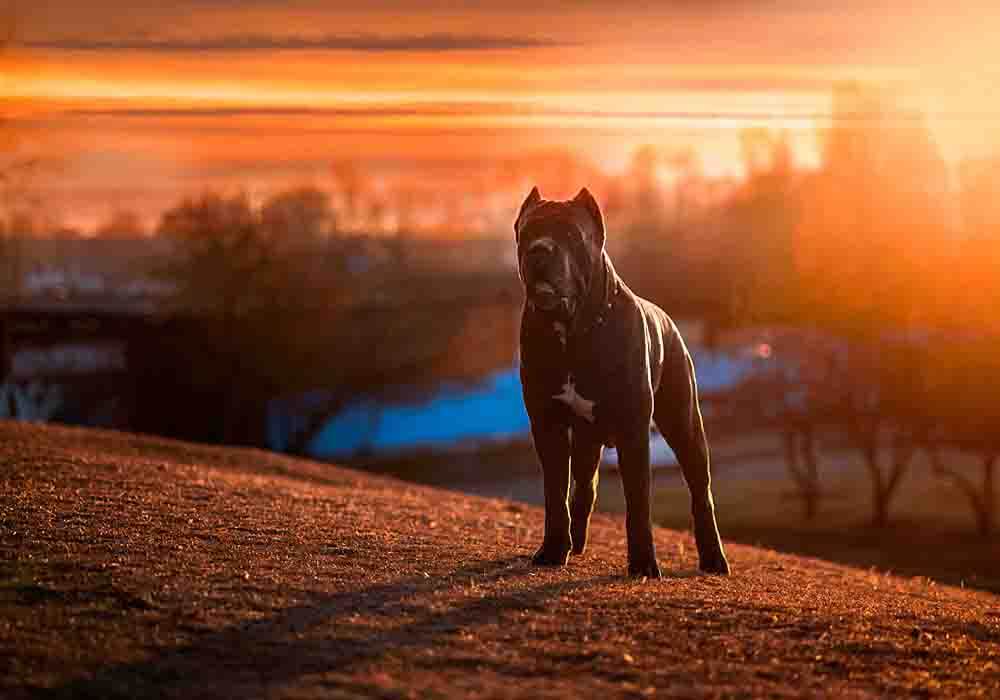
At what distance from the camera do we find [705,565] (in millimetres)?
14234

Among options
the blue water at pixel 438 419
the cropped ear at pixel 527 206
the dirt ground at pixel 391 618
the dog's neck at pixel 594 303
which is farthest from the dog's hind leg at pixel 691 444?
the blue water at pixel 438 419

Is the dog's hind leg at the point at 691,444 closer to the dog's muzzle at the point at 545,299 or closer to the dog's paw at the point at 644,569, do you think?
the dog's paw at the point at 644,569

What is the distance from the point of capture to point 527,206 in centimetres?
1216

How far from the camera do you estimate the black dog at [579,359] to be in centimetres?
1180

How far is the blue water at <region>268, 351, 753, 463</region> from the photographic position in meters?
59.3

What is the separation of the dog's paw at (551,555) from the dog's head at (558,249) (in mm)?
1828

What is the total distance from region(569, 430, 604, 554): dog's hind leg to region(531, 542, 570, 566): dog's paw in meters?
0.88

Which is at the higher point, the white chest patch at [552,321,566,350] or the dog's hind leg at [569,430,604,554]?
the white chest patch at [552,321,566,350]

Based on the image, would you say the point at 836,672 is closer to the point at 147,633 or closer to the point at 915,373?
the point at 147,633

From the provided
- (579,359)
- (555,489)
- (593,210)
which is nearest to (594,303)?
(579,359)

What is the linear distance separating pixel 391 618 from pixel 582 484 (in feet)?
12.7

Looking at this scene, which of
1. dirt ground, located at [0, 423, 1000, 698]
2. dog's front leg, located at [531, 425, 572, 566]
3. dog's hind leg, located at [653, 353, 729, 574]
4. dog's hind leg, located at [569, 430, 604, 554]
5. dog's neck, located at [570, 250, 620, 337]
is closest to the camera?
dirt ground, located at [0, 423, 1000, 698]

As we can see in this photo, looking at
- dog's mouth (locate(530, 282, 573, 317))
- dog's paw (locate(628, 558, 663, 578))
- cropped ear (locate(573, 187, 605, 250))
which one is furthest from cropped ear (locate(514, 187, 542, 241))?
dog's paw (locate(628, 558, 663, 578))

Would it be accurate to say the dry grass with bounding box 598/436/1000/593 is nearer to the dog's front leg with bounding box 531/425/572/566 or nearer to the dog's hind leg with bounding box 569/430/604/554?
the dog's hind leg with bounding box 569/430/604/554
